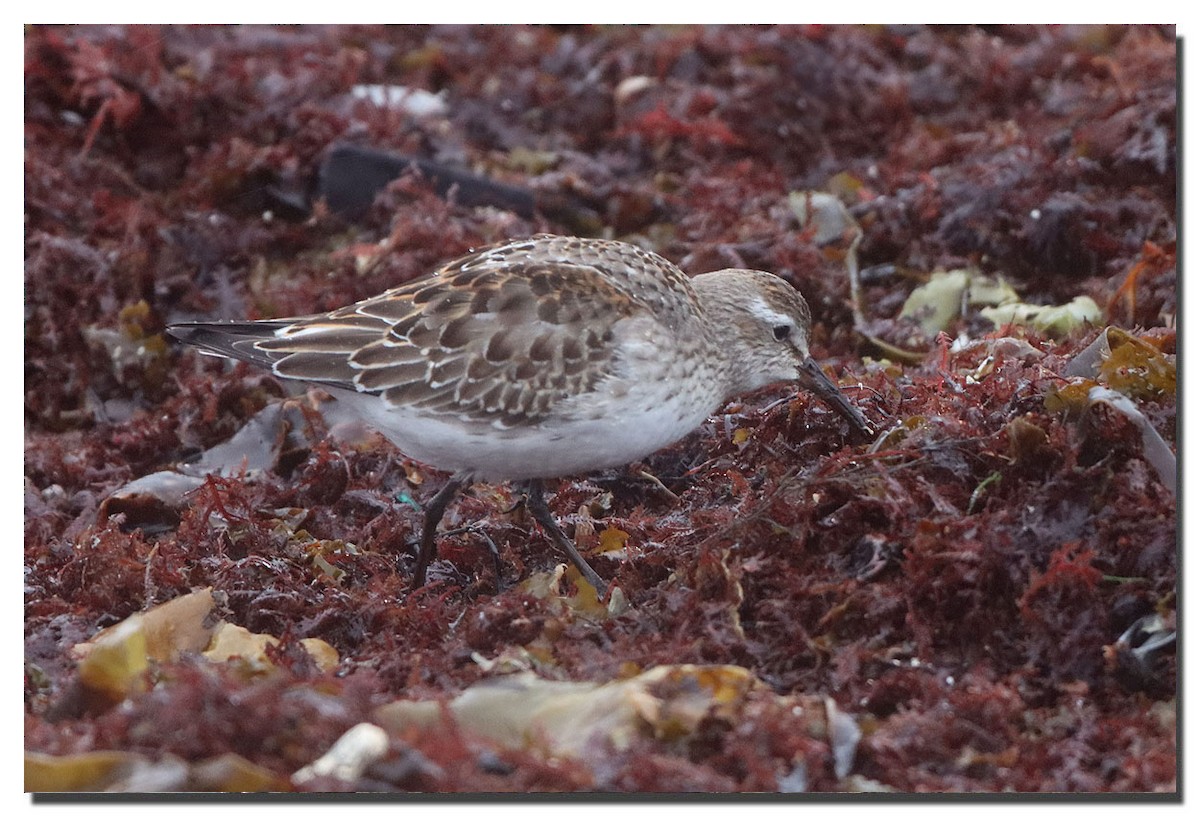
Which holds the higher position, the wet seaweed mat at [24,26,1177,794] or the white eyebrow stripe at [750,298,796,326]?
the white eyebrow stripe at [750,298,796,326]

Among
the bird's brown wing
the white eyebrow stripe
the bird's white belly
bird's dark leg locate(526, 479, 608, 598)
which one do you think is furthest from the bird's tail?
the white eyebrow stripe

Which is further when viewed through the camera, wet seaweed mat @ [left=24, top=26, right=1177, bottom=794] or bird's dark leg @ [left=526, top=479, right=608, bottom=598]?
bird's dark leg @ [left=526, top=479, right=608, bottom=598]

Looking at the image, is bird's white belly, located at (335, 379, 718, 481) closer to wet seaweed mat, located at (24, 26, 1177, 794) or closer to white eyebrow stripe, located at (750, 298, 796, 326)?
wet seaweed mat, located at (24, 26, 1177, 794)

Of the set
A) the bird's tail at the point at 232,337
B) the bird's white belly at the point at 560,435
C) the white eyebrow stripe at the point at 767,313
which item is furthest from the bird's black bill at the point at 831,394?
the bird's tail at the point at 232,337

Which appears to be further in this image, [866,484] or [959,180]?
[959,180]

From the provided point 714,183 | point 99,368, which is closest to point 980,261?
point 714,183

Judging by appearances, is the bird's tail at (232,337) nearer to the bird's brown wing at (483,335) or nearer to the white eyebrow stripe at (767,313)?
the bird's brown wing at (483,335)

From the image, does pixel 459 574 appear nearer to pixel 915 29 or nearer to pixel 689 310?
pixel 689 310

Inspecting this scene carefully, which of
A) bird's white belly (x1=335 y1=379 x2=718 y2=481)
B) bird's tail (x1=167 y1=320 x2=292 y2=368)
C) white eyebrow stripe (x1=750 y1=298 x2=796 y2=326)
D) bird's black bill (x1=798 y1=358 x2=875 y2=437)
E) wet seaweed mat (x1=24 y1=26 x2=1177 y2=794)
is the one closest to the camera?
wet seaweed mat (x1=24 y1=26 x2=1177 y2=794)

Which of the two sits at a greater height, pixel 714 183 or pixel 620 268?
pixel 620 268
